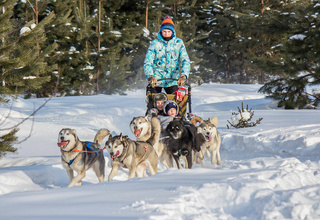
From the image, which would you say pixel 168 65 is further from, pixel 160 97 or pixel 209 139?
pixel 209 139

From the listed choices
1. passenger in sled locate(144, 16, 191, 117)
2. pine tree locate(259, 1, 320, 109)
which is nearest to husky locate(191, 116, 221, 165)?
passenger in sled locate(144, 16, 191, 117)

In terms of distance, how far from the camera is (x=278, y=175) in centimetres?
377

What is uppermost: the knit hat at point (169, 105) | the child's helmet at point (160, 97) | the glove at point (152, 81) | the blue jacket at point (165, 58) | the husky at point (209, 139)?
the blue jacket at point (165, 58)

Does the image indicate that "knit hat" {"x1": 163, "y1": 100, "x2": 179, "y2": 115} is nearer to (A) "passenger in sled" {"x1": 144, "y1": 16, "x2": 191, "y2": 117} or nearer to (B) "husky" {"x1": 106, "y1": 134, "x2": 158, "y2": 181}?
(A) "passenger in sled" {"x1": 144, "y1": 16, "x2": 191, "y2": 117}

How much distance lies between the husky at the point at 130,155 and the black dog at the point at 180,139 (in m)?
0.54

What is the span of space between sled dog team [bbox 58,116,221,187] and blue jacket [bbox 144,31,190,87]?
1.36m

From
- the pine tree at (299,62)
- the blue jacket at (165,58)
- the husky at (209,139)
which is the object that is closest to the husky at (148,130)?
the husky at (209,139)

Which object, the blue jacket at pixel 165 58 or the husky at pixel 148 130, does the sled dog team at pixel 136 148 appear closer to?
the husky at pixel 148 130

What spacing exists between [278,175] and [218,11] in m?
32.5

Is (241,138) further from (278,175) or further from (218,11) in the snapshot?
(218,11)

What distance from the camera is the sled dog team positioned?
511 cm

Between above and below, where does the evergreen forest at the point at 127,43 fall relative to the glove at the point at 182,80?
above

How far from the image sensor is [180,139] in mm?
5992

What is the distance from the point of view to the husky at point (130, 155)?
5.00m
